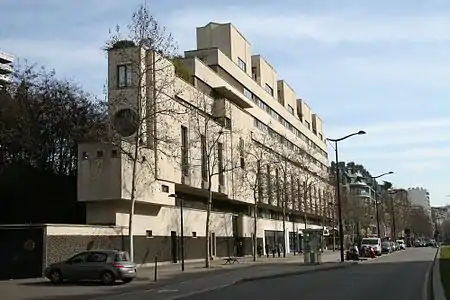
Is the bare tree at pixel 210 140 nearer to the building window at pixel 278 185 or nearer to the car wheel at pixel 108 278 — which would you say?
the building window at pixel 278 185

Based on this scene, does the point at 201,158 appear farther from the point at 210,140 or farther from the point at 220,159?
the point at 220,159

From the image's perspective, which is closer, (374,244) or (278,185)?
(374,244)

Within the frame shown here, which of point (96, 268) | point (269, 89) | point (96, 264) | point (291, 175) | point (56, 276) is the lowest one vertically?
point (56, 276)

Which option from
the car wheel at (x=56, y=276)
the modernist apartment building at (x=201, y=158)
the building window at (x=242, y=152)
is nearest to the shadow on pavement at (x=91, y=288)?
the car wheel at (x=56, y=276)

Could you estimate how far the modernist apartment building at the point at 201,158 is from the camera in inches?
1740

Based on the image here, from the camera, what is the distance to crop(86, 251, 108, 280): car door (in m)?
30.2

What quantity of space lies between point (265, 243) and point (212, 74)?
84.2 ft

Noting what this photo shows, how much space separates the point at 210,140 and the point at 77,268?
30227 mm

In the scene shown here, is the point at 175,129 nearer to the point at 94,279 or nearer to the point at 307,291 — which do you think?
the point at 94,279

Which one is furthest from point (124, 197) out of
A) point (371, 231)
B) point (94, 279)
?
point (371, 231)

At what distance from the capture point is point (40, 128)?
176 feet

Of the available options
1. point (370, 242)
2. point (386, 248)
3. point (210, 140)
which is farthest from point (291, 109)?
point (210, 140)

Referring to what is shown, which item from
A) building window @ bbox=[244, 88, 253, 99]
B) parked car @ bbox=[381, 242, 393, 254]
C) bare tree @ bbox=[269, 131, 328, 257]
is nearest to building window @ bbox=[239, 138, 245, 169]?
bare tree @ bbox=[269, 131, 328, 257]

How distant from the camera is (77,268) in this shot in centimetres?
3066
